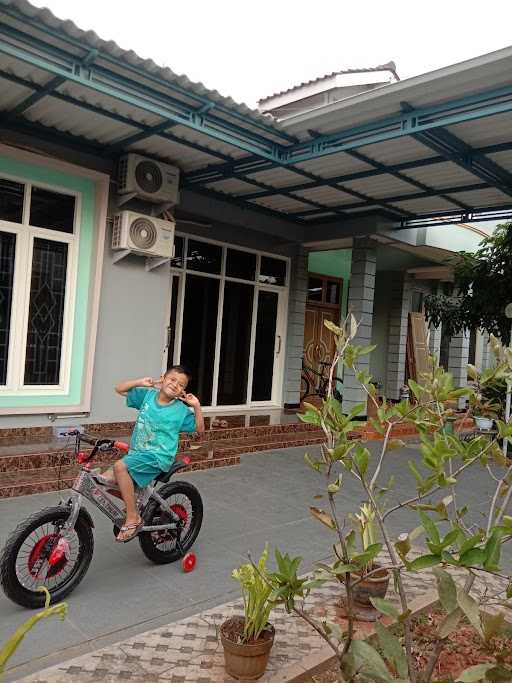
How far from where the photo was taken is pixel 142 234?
7.05 metres

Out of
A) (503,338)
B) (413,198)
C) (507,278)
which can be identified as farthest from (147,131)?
(503,338)

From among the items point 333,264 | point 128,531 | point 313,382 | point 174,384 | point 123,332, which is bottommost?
point 128,531

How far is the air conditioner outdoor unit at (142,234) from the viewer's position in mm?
6895

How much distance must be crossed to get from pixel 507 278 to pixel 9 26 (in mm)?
7260

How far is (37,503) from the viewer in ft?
16.5

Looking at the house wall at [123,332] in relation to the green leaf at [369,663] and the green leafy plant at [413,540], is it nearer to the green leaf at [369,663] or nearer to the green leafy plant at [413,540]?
the green leafy plant at [413,540]

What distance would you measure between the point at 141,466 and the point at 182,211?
5502mm

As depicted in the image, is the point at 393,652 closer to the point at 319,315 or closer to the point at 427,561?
the point at 427,561

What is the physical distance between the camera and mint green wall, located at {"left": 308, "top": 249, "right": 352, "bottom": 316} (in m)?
11.7

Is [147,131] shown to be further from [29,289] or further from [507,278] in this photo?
[507,278]

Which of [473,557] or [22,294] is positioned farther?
[22,294]

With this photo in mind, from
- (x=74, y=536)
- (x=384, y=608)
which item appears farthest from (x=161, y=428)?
(x=384, y=608)

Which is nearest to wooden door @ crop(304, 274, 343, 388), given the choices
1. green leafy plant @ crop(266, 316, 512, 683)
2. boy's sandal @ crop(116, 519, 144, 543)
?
boy's sandal @ crop(116, 519, 144, 543)

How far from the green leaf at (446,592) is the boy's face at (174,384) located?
2.24 m
